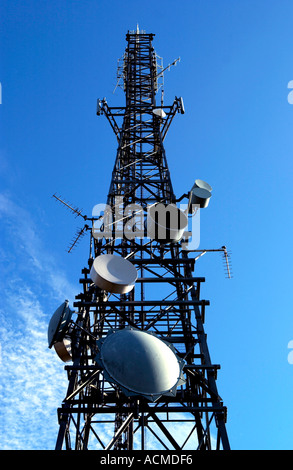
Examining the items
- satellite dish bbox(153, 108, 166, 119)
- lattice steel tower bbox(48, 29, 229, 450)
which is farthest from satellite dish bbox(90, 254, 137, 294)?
satellite dish bbox(153, 108, 166, 119)

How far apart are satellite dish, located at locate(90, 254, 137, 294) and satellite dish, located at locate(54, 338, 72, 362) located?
2.18 metres

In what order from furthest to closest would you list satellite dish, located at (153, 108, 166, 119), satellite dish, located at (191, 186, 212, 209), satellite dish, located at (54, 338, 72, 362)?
satellite dish, located at (153, 108, 166, 119) < satellite dish, located at (191, 186, 212, 209) < satellite dish, located at (54, 338, 72, 362)

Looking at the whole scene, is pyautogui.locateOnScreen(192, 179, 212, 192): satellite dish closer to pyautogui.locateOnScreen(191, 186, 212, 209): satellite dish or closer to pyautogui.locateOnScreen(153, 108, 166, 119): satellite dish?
pyautogui.locateOnScreen(191, 186, 212, 209): satellite dish

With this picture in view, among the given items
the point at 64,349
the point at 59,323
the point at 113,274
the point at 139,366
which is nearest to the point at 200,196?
the point at 113,274

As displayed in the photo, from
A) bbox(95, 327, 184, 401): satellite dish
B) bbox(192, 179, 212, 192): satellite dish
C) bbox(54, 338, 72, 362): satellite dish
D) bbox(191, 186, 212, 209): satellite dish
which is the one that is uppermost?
bbox(192, 179, 212, 192): satellite dish

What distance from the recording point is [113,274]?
505 inches

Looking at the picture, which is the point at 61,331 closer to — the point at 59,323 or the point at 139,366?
the point at 59,323

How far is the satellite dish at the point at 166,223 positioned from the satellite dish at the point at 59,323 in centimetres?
520

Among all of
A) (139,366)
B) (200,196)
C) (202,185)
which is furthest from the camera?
(202,185)

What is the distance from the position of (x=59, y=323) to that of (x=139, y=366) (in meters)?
3.26

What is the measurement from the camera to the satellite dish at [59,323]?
40.1 feet

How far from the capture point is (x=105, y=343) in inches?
428

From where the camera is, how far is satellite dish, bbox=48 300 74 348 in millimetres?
12211
